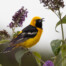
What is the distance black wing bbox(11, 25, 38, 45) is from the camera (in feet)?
3.62

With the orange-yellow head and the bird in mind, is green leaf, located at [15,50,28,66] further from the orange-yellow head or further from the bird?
the orange-yellow head

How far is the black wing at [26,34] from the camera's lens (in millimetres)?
1103

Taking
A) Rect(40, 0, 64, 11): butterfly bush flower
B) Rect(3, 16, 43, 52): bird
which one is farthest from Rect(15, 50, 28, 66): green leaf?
Rect(40, 0, 64, 11): butterfly bush flower

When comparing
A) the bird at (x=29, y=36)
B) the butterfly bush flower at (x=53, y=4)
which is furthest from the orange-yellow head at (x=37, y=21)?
the butterfly bush flower at (x=53, y=4)

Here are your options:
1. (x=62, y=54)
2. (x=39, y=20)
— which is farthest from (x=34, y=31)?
(x=62, y=54)

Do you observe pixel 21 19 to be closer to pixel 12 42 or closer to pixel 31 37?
pixel 12 42

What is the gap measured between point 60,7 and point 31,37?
8.6 inches

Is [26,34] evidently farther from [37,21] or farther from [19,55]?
[19,55]

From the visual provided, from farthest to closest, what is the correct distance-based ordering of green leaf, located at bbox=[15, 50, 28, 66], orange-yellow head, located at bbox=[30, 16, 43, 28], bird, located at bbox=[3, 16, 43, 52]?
orange-yellow head, located at bbox=[30, 16, 43, 28]
bird, located at bbox=[3, 16, 43, 52]
green leaf, located at bbox=[15, 50, 28, 66]

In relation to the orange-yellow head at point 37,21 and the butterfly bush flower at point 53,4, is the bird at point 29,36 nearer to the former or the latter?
the orange-yellow head at point 37,21

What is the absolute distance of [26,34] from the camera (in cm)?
120

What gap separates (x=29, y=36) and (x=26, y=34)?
0.02m

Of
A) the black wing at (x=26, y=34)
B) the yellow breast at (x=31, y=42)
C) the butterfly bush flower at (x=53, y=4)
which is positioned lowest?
the yellow breast at (x=31, y=42)

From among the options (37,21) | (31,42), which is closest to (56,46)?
(31,42)
